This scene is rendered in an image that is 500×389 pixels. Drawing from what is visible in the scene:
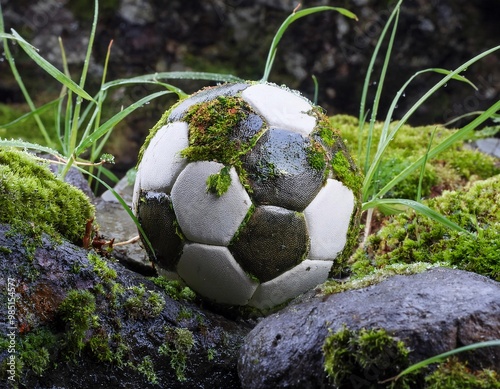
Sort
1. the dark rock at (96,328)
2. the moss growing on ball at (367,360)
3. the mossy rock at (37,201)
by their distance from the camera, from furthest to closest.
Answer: the mossy rock at (37,201), the dark rock at (96,328), the moss growing on ball at (367,360)

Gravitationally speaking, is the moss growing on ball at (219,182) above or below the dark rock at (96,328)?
above

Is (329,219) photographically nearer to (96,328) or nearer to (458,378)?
(458,378)

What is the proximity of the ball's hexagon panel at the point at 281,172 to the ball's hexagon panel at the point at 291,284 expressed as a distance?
24cm

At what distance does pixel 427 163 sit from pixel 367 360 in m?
2.29

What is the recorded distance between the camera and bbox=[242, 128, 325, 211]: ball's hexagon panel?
1926mm

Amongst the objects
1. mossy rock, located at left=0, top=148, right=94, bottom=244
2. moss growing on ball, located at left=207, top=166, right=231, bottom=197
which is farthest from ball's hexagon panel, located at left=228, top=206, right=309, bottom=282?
mossy rock, located at left=0, top=148, right=94, bottom=244

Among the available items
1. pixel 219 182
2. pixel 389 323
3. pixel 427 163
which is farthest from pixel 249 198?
pixel 427 163

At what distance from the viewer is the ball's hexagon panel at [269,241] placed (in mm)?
1923

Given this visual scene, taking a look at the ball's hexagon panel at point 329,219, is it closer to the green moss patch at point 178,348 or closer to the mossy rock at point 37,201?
the green moss patch at point 178,348

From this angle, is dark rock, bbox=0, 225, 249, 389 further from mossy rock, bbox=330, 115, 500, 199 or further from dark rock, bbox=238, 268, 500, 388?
mossy rock, bbox=330, 115, 500, 199

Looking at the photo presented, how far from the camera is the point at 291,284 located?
6.62 ft

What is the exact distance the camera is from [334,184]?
2.03 metres

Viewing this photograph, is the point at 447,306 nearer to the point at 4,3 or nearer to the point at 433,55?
the point at 433,55

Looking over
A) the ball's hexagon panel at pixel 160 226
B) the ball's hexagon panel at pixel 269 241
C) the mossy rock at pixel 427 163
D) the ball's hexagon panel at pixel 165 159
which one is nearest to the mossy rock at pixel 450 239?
the ball's hexagon panel at pixel 269 241
